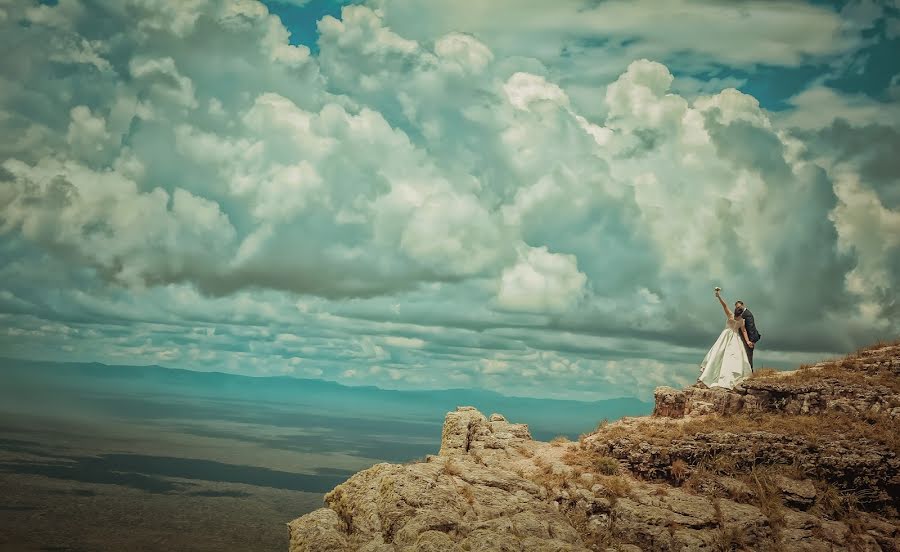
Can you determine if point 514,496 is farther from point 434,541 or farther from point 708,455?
point 708,455

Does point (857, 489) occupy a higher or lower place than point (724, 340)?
lower

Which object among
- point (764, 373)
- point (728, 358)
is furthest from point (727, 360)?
point (764, 373)

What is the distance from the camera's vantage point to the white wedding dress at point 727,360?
1706 inches

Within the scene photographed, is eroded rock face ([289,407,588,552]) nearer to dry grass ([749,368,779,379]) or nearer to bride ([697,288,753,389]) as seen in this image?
bride ([697,288,753,389])

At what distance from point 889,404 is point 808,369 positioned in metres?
6.39

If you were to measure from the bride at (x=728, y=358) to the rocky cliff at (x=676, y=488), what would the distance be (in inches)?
86.7

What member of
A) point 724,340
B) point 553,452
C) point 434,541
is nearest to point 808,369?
point 724,340

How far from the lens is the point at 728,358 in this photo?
4419cm

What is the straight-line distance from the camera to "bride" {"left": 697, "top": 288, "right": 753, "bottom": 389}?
43375 mm

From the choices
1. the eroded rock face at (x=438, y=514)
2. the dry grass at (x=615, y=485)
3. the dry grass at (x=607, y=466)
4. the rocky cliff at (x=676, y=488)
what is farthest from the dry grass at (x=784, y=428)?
the eroded rock face at (x=438, y=514)

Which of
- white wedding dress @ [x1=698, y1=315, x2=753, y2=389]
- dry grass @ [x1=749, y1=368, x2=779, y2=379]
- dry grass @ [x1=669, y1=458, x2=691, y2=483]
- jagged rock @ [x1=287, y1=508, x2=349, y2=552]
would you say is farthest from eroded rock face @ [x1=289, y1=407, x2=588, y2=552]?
dry grass @ [x1=749, y1=368, x2=779, y2=379]

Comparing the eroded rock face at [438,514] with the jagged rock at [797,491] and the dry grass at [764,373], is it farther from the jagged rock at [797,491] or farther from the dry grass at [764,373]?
the dry grass at [764,373]

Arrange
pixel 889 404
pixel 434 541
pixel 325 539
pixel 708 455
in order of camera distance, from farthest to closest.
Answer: pixel 889 404 → pixel 708 455 → pixel 325 539 → pixel 434 541

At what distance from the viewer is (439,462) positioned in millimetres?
37031
